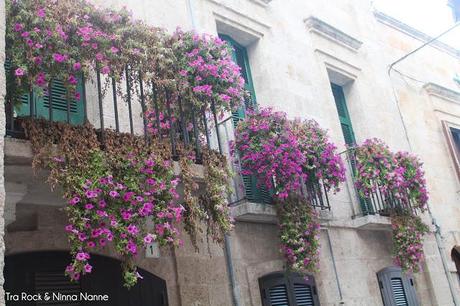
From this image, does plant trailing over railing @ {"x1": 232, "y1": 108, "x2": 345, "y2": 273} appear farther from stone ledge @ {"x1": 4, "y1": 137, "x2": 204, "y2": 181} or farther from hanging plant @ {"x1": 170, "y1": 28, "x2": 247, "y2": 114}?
stone ledge @ {"x1": 4, "y1": 137, "x2": 204, "y2": 181}

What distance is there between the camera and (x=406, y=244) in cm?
795

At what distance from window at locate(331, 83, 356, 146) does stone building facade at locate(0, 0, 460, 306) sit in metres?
0.08

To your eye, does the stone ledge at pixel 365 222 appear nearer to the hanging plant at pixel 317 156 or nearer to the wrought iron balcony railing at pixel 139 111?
the hanging plant at pixel 317 156

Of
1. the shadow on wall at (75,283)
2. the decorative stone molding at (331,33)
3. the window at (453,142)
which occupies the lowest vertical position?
the shadow on wall at (75,283)

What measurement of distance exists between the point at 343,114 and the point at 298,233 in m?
3.85

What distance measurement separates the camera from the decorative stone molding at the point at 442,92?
38.4 ft

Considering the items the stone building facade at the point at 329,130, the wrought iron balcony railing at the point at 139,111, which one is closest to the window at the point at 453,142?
the stone building facade at the point at 329,130

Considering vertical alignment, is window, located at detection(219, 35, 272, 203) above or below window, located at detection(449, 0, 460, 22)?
below

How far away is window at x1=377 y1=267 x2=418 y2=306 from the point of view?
26.6ft

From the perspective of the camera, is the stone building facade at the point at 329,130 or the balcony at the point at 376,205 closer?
the stone building facade at the point at 329,130

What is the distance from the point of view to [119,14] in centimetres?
447

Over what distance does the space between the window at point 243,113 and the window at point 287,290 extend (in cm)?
94

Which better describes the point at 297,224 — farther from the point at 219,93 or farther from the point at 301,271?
the point at 219,93

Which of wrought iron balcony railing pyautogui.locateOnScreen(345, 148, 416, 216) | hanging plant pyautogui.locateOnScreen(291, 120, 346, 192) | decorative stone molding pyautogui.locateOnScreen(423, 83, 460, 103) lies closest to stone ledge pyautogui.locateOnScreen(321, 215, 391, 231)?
wrought iron balcony railing pyautogui.locateOnScreen(345, 148, 416, 216)
